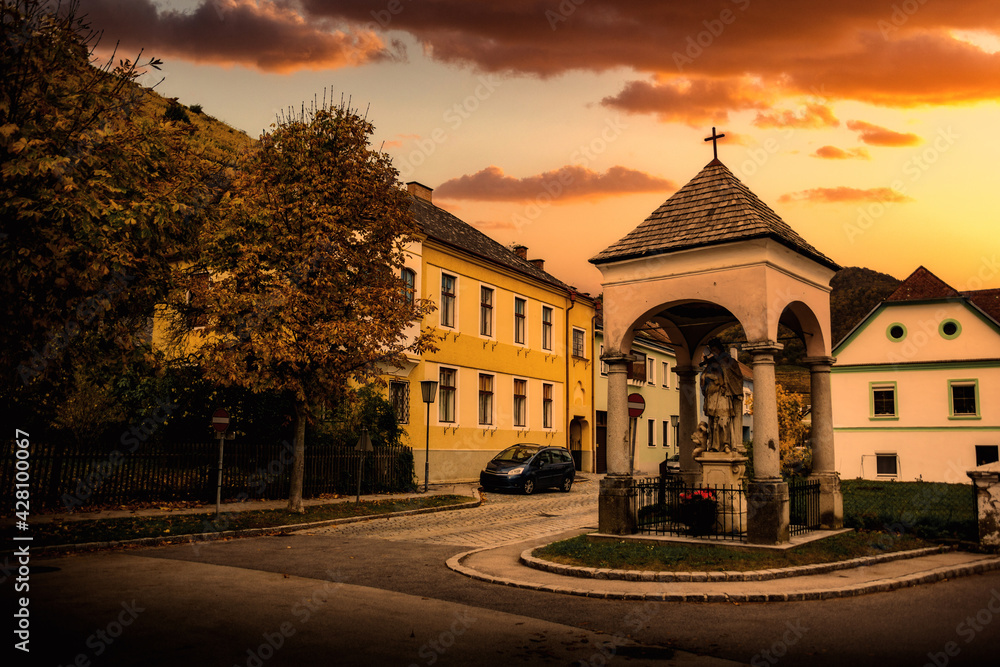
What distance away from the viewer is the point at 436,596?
28.2 ft

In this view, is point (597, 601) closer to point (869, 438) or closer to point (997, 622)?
point (997, 622)

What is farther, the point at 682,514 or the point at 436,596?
the point at 682,514

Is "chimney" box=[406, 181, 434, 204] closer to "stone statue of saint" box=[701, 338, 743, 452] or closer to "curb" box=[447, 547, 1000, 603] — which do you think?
"stone statue of saint" box=[701, 338, 743, 452]

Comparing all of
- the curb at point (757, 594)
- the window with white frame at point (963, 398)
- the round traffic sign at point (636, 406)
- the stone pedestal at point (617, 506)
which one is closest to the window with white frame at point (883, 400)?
the window with white frame at point (963, 398)

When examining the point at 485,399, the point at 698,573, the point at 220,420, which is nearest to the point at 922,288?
the point at 485,399

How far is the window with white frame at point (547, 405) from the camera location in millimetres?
34750

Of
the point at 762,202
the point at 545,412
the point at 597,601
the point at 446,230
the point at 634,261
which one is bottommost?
the point at 597,601

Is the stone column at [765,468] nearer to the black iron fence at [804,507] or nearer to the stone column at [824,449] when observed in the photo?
the black iron fence at [804,507]

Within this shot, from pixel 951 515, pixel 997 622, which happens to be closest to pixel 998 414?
A: pixel 951 515

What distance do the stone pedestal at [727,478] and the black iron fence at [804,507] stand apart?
0.82 m

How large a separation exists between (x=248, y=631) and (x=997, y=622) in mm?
7102

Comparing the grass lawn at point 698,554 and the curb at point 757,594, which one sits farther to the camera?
the grass lawn at point 698,554

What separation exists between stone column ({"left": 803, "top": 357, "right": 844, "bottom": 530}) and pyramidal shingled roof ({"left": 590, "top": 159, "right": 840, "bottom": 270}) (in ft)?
6.36

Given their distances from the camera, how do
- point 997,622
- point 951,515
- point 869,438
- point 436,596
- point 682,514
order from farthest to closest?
point 869,438, point 951,515, point 682,514, point 436,596, point 997,622
